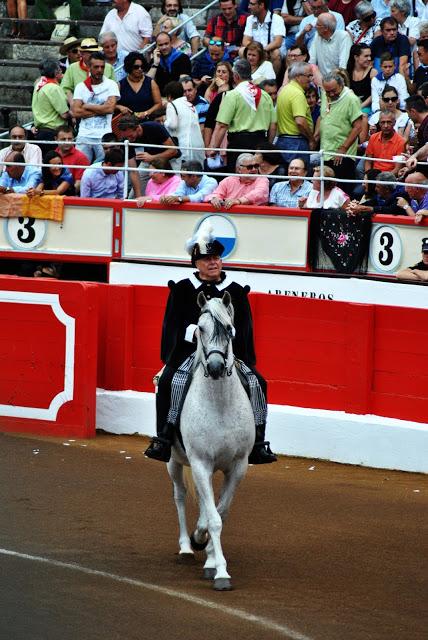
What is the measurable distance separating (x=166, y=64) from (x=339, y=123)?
3240 millimetres

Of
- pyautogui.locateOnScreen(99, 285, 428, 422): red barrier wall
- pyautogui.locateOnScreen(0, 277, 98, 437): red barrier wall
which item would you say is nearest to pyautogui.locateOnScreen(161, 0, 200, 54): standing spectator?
pyautogui.locateOnScreen(99, 285, 428, 422): red barrier wall

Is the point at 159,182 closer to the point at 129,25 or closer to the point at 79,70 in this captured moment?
the point at 79,70

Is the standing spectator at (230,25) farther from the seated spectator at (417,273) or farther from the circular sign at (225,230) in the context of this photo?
the seated spectator at (417,273)

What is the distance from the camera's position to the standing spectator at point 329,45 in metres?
16.3

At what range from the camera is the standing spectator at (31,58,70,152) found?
17641mm

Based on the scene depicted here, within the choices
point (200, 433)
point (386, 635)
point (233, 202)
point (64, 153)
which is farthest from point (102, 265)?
point (386, 635)

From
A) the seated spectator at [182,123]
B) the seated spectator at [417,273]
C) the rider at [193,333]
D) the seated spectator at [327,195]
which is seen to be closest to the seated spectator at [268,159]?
the seated spectator at [327,195]

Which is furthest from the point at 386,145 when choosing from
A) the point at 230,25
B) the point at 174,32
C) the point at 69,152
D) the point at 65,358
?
the point at 174,32

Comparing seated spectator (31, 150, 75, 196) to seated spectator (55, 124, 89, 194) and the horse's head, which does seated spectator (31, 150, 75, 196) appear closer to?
seated spectator (55, 124, 89, 194)

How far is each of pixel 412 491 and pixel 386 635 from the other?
3940mm

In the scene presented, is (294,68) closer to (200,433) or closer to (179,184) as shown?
(179,184)

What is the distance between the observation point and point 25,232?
17359 millimetres

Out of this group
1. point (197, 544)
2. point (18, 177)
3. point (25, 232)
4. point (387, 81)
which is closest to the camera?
point (197, 544)

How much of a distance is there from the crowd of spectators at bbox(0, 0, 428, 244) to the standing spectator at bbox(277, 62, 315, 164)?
0.02 meters
